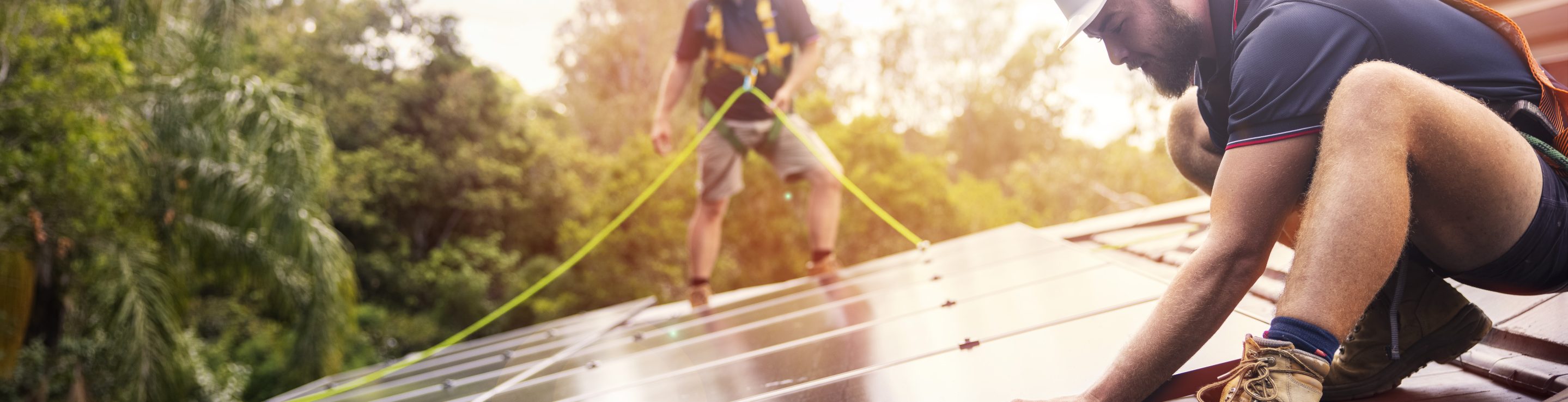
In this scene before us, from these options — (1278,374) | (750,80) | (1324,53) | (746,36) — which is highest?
(746,36)

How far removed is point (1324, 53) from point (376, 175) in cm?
2172

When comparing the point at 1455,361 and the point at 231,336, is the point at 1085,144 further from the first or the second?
the point at 1455,361

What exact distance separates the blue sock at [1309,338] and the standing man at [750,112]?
291 centimetres

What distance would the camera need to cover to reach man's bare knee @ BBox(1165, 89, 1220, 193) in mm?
Result: 1566

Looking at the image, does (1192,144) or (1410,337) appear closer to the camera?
(1410,337)

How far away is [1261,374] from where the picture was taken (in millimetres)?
1101

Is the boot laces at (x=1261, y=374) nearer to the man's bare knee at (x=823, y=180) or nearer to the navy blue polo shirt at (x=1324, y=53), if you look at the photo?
the navy blue polo shirt at (x=1324, y=53)

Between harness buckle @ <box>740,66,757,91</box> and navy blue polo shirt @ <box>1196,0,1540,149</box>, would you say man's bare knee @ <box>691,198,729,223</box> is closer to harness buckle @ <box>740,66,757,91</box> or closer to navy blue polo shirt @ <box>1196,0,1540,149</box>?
harness buckle @ <box>740,66,757,91</box>

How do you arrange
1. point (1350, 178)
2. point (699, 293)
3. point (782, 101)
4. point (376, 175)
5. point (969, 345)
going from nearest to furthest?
point (1350, 178) → point (969, 345) → point (782, 101) → point (699, 293) → point (376, 175)

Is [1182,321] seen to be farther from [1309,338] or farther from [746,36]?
[746,36]

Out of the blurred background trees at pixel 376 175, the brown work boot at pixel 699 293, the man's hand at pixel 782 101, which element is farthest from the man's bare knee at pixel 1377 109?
the blurred background trees at pixel 376 175

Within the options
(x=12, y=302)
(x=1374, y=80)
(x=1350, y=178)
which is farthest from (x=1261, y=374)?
(x=12, y=302)

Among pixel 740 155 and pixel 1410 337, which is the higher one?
pixel 740 155

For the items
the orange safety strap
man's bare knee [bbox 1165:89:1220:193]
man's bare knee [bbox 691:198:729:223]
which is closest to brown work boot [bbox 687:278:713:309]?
man's bare knee [bbox 691:198:729:223]
